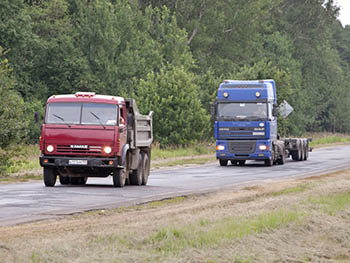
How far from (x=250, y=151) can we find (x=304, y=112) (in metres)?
63.2

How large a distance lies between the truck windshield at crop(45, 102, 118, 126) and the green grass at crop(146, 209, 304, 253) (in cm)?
870

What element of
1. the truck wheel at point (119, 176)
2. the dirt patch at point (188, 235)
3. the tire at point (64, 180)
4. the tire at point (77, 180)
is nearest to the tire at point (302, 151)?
the tire at point (77, 180)

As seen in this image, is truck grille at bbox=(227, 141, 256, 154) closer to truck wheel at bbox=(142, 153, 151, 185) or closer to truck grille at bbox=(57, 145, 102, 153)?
truck wheel at bbox=(142, 153, 151, 185)

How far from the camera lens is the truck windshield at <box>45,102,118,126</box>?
21250 millimetres

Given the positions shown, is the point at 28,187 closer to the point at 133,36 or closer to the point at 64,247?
the point at 64,247

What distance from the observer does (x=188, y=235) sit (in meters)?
10.5

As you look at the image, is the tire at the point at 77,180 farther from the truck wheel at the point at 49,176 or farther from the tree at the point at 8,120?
the tree at the point at 8,120

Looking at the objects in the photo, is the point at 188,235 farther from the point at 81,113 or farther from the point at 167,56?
the point at 167,56

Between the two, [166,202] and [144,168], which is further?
[144,168]

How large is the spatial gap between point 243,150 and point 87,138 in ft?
54.0

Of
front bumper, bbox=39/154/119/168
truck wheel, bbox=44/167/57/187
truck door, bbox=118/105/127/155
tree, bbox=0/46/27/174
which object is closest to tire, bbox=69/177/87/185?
truck wheel, bbox=44/167/57/187

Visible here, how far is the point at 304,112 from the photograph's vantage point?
9812cm

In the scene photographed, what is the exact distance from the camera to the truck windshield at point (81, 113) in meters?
21.2

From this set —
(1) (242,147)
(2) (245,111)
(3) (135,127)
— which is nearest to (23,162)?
(3) (135,127)
